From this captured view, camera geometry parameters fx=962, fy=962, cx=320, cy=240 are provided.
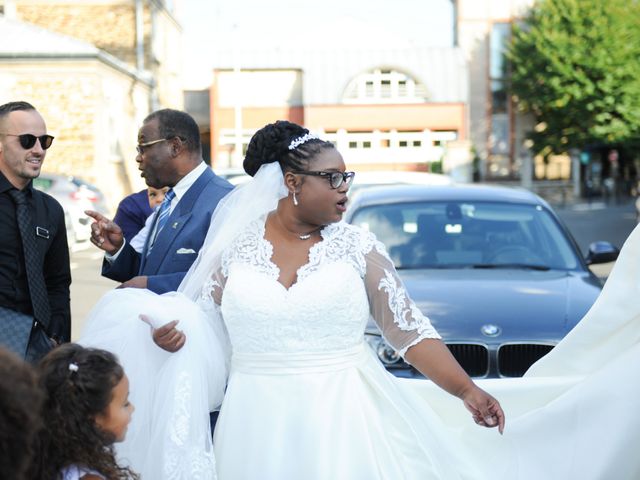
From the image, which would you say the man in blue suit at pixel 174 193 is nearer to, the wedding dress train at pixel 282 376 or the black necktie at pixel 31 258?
the black necktie at pixel 31 258

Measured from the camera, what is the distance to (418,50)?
58.8 m

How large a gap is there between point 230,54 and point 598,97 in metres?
22.5

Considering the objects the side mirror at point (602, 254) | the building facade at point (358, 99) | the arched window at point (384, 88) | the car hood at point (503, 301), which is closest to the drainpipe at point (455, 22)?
the building facade at point (358, 99)

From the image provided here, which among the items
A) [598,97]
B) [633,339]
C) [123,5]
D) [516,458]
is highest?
[123,5]

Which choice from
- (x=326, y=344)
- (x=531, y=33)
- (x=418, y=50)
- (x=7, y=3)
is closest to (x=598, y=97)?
(x=531, y=33)

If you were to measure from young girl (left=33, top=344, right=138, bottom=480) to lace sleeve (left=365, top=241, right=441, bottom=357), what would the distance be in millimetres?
1159

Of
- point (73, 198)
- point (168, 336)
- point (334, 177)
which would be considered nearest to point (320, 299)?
point (334, 177)

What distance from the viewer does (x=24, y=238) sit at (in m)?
4.02

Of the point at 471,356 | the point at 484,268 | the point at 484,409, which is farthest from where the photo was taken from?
the point at 484,268

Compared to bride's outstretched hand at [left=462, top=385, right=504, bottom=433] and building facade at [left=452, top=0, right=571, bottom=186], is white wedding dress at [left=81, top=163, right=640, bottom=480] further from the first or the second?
building facade at [left=452, top=0, right=571, bottom=186]

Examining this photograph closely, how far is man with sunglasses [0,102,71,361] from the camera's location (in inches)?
155

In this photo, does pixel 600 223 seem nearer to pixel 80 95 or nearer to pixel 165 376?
pixel 80 95

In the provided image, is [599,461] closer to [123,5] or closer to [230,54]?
[123,5]

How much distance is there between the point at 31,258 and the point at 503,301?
2.84 m
